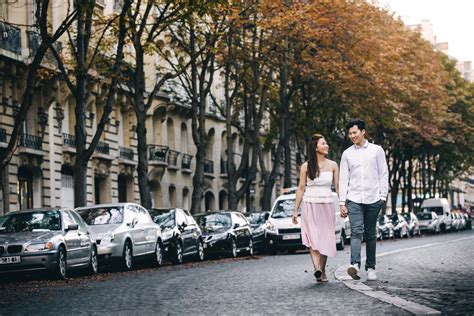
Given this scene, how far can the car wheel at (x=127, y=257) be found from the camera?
23.8m

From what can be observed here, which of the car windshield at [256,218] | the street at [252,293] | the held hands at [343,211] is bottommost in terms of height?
the street at [252,293]

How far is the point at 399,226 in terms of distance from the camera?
57469 mm

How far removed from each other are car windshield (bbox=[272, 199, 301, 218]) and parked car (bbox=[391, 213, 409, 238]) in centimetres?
2345

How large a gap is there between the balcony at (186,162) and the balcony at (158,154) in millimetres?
2845

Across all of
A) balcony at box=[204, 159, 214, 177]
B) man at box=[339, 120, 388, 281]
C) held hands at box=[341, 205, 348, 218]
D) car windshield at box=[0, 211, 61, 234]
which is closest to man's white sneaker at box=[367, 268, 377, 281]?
man at box=[339, 120, 388, 281]

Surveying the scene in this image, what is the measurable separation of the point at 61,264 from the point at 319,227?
704cm

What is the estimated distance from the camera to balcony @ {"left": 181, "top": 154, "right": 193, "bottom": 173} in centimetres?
5481

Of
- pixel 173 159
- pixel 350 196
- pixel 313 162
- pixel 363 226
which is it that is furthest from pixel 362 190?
pixel 173 159

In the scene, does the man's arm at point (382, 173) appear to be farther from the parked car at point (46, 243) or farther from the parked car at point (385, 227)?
the parked car at point (385, 227)

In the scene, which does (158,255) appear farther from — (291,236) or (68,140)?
(68,140)

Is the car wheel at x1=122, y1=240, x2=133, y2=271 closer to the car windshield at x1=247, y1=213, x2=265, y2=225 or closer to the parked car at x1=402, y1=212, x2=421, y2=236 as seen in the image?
the car windshield at x1=247, y1=213, x2=265, y2=225

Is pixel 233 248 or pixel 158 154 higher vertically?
pixel 158 154

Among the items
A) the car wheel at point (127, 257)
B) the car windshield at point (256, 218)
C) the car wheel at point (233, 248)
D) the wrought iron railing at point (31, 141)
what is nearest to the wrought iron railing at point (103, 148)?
the wrought iron railing at point (31, 141)

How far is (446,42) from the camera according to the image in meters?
161
